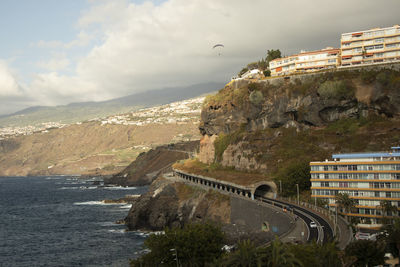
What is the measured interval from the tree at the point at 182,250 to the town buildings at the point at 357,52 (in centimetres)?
8208

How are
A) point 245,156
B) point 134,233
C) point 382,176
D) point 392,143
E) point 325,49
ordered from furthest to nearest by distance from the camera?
1. point 325,49
2. point 245,156
3. point 134,233
4. point 392,143
5. point 382,176

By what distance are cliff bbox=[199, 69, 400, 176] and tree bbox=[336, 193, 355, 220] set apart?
22.7 m

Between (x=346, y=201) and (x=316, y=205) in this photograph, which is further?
(x=316, y=205)

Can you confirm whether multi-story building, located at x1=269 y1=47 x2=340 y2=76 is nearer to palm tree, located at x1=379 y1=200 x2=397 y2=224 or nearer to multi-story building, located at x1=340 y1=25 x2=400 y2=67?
multi-story building, located at x1=340 y1=25 x2=400 y2=67

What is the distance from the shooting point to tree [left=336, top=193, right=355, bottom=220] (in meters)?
74.4

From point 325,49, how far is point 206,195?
62.1 m

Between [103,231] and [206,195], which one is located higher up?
[206,195]

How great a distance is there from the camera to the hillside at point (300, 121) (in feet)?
329

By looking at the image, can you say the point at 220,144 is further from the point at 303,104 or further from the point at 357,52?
the point at 357,52

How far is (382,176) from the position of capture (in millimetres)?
73750

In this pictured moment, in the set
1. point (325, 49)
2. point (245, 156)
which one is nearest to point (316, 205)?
point (245, 156)

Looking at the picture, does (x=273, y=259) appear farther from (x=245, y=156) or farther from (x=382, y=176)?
(x=245, y=156)

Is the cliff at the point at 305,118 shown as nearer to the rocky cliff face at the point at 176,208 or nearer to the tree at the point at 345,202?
the rocky cliff face at the point at 176,208

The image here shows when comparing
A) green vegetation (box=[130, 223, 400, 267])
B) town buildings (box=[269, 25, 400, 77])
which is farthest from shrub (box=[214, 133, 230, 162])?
green vegetation (box=[130, 223, 400, 267])
